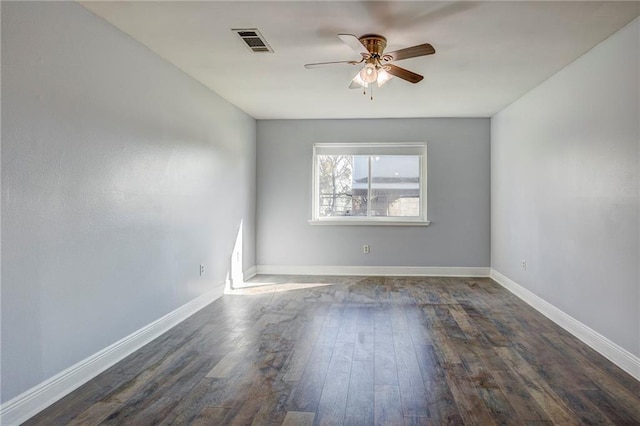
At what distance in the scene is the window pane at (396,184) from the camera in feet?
20.5

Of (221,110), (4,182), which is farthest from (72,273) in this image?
(221,110)

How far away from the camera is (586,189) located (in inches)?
132

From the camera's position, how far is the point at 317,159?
6328mm

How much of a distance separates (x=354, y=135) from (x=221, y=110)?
216 cm

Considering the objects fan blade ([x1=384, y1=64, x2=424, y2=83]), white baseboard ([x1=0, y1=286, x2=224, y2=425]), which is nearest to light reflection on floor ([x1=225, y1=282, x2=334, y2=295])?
white baseboard ([x1=0, y1=286, x2=224, y2=425])

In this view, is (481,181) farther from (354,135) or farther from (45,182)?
(45,182)

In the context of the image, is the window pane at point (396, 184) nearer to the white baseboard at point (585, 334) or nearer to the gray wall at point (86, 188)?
the white baseboard at point (585, 334)

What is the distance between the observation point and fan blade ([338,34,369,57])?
2701 mm

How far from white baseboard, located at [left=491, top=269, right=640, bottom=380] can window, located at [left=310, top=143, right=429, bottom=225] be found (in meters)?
1.97

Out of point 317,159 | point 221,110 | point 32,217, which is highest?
point 221,110

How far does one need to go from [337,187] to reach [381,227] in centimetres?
92

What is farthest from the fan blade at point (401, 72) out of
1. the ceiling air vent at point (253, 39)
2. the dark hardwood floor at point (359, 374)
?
the dark hardwood floor at point (359, 374)

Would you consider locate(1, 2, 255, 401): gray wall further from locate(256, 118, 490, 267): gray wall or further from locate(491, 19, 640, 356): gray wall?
locate(491, 19, 640, 356): gray wall

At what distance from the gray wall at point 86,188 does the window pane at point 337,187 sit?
99.0 inches
